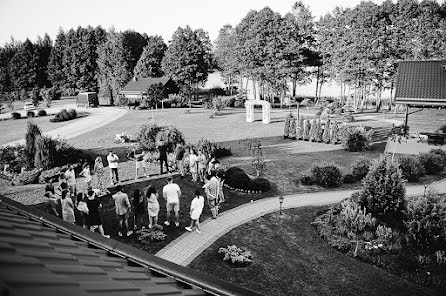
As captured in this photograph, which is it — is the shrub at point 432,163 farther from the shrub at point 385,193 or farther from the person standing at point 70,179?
the person standing at point 70,179

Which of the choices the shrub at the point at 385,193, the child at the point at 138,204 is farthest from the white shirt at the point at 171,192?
the shrub at the point at 385,193

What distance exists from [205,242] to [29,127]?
14210 mm

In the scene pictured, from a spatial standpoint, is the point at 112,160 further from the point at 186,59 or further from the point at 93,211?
the point at 186,59

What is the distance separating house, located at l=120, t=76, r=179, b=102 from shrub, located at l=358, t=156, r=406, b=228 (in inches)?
1690

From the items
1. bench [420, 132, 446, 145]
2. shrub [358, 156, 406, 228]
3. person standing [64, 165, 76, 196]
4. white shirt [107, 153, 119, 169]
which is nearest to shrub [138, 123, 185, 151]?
white shirt [107, 153, 119, 169]

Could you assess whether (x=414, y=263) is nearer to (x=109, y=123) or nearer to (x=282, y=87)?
(x=109, y=123)

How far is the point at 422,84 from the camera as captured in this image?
2419 cm

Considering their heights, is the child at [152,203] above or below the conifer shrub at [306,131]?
below

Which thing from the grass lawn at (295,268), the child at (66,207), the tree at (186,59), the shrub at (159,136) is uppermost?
the tree at (186,59)

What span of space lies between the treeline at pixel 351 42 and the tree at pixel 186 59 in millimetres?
7232

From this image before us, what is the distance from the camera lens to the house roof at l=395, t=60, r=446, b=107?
23.1m

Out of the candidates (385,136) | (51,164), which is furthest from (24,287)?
(385,136)

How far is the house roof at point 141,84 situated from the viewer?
5320 cm

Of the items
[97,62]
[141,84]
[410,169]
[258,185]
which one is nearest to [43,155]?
[258,185]
